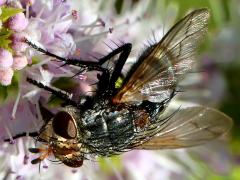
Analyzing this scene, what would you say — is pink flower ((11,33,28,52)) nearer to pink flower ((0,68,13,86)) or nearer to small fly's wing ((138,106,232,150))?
pink flower ((0,68,13,86))

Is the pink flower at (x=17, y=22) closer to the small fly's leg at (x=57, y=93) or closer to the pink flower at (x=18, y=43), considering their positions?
the pink flower at (x=18, y=43)

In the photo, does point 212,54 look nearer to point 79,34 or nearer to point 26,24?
point 79,34

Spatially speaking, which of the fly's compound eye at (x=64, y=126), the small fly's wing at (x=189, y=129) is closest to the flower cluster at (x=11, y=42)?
the fly's compound eye at (x=64, y=126)

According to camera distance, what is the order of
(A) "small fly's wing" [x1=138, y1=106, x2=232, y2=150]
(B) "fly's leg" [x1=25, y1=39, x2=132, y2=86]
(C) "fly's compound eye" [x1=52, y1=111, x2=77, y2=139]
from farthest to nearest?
(A) "small fly's wing" [x1=138, y1=106, x2=232, y2=150] → (B) "fly's leg" [x1=25, y1=39, x2=132, y2=86] → (C) "fly's compound eye" [x1=52, y1=111, x2=77, y2=139]

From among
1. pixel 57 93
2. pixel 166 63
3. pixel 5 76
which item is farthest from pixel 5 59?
pixel 166 63

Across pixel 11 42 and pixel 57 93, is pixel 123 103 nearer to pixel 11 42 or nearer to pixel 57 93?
pixel 57 93

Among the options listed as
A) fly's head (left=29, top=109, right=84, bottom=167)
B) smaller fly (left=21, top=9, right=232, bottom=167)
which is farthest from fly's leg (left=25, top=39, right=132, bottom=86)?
fly's head (left=29, top=109, right=84, bottom=167)

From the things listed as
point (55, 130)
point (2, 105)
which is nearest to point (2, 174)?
point (2, 105)
